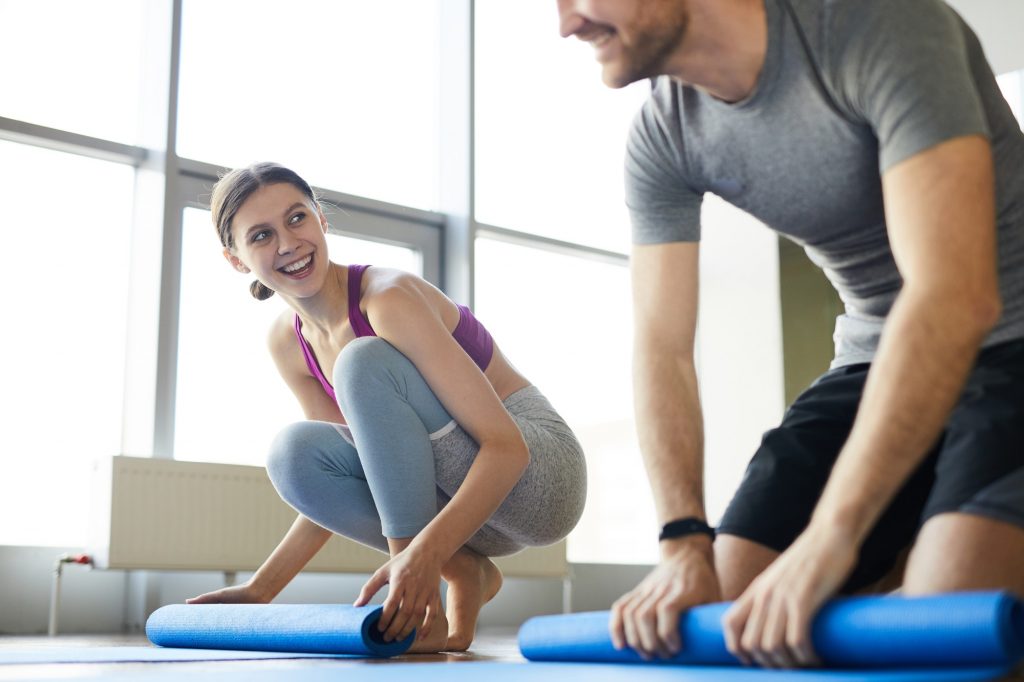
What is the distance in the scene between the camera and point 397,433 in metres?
1.73

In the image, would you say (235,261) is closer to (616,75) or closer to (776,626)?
(616,75)

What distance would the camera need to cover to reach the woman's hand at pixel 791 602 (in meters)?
0.89

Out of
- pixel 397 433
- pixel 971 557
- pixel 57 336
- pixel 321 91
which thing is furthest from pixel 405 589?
pixel 321 91

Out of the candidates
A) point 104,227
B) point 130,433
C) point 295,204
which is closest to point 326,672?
point 295,204

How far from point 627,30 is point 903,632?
658mm

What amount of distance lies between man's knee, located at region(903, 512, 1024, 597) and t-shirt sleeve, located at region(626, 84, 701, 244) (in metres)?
0.52

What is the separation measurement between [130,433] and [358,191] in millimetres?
1262

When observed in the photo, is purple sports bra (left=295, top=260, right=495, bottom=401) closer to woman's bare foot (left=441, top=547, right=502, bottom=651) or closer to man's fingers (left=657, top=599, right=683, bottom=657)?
woman's bare foot (left=441, top=547, right=502, bottom=651)

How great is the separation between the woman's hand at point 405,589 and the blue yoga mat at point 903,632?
0.54 m

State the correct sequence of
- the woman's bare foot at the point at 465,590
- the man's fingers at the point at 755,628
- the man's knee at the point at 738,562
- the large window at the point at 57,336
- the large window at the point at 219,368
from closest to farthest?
the man's fingers at the point at 755,628 < the man's knee at the point at 738,562 < the woman's bare foot at the point at 465,590 < the large window at the point at 57,336 < the large window at the point at 219,368

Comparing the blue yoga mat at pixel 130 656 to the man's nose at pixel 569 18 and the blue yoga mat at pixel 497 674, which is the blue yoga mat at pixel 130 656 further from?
the man's nose at pixel 569 18

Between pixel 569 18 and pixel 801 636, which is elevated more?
pixel 569 18

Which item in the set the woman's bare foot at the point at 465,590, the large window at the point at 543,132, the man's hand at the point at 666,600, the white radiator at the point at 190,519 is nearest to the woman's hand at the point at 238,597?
the woman's bare foot at the point at 465,590

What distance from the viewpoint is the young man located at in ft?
3.12
